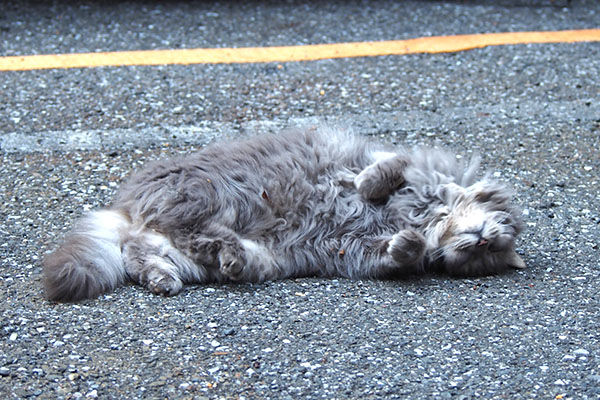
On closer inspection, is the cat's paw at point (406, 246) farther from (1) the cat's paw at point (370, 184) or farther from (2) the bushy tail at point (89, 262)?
(2) the bushy tail at point (89, 262)

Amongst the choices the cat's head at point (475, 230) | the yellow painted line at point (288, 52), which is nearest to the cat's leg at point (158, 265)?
the cat's head at point (475, 230)

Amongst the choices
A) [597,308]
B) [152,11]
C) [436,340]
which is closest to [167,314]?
[436,340]

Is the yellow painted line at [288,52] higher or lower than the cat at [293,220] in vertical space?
higher

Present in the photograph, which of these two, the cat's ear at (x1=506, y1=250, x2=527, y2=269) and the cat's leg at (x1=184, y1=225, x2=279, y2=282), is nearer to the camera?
the cat's leg at (x1=184, y1=225, x2=279, y2=282)

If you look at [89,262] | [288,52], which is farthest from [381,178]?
[288,52]

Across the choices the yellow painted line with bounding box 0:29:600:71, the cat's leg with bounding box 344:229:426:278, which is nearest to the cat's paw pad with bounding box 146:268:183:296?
the cat's leg with bounding box 344:229:426:278

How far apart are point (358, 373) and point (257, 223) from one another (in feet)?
3.31

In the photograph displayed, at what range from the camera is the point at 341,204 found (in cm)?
369

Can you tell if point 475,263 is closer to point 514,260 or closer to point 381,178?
point 514,260

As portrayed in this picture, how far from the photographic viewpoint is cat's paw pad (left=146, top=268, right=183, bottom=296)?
3.29 m

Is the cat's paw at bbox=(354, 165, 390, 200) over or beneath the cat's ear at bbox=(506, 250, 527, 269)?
Answer: over

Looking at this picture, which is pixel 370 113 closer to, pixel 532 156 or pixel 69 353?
pixel 532 156

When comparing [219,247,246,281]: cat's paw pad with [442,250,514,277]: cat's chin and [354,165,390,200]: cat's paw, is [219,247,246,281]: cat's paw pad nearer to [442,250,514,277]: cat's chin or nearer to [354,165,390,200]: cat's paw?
[354,165,390,200]: cat's paw

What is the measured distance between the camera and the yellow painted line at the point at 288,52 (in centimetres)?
572
